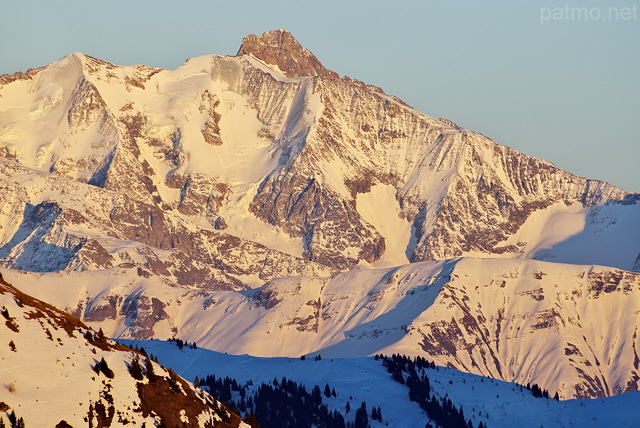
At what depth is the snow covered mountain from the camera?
10019cm

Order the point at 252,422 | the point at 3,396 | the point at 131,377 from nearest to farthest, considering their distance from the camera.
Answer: the point at 3,396, the point at 131,377, the point at 252,422

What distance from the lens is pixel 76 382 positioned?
105562mm

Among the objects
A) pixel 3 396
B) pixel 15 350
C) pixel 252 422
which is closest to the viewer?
pixel 3 396

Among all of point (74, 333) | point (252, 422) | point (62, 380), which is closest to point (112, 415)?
point (62, 380)

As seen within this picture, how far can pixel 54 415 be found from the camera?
99.5m

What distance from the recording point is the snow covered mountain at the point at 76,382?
100188mm

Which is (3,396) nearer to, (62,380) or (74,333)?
(62,380)

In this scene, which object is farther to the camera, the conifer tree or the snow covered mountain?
the conifer tree

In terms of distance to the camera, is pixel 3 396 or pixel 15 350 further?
pixel 15 350

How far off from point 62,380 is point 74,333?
375 inches

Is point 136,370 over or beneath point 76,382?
over

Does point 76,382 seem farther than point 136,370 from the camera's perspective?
No

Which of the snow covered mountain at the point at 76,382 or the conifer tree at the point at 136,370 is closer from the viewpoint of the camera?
the snow covered mountain at the point at 76,382

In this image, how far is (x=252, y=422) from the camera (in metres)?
125
